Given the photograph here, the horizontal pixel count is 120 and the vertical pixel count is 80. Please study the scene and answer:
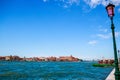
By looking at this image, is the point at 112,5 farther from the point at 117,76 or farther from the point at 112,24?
the point at 117,76

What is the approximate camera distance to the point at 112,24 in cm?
1089

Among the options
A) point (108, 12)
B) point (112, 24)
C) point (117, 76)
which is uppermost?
point (108, 12)

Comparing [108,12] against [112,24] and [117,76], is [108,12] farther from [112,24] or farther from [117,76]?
[117,76]

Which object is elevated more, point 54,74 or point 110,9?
point 110,9

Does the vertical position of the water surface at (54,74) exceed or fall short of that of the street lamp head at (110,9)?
it falls short

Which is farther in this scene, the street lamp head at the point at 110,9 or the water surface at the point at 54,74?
the water surface at the point at 54,74

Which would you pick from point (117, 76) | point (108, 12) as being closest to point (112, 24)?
point (108, 12)

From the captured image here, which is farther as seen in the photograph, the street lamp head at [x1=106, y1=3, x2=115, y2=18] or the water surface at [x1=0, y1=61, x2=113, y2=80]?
the water surface at [x1=0, y1=61, x2=113, y2=80]

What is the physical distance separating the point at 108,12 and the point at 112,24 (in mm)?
741

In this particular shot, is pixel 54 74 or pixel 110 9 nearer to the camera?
pixel 110 9

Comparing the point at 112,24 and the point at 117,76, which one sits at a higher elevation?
the point at 112,24

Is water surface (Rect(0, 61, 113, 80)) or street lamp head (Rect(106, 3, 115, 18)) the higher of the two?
street lamp head (Rect(106, 3, 115, 18))

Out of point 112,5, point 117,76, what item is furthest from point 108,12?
point 117,76

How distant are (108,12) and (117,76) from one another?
3675 mm
